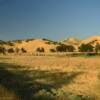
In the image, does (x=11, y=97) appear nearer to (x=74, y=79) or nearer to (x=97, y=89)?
(x=97, y=89)

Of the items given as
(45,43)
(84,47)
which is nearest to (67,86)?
(84,47)

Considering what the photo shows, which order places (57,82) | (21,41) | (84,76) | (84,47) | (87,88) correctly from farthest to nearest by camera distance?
(21,41) → (84,47) → (84,76) → (57,82) → (87,88)

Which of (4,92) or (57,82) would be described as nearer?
(4,92)

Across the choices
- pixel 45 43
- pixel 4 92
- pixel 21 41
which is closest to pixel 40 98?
pixel 4 92

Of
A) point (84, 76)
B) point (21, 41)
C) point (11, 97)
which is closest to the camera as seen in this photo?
point (11, 97)

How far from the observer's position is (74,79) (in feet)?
112

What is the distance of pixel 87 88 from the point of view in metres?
28.2

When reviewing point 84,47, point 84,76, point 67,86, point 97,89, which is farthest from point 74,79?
point 84,47

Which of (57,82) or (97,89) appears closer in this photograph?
(97,89)

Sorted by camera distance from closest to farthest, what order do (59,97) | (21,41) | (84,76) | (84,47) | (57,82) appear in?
1. (59,97)
2. (57,82)
3. (84,76)
4. (84,47)
5. (21,41)

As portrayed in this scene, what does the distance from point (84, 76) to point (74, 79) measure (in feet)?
8.98

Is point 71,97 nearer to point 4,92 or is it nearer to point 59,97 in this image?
point 59,97

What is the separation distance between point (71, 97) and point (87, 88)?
1106 centimetres

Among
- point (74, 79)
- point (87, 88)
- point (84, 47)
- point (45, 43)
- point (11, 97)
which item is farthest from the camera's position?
point (45, 43)
